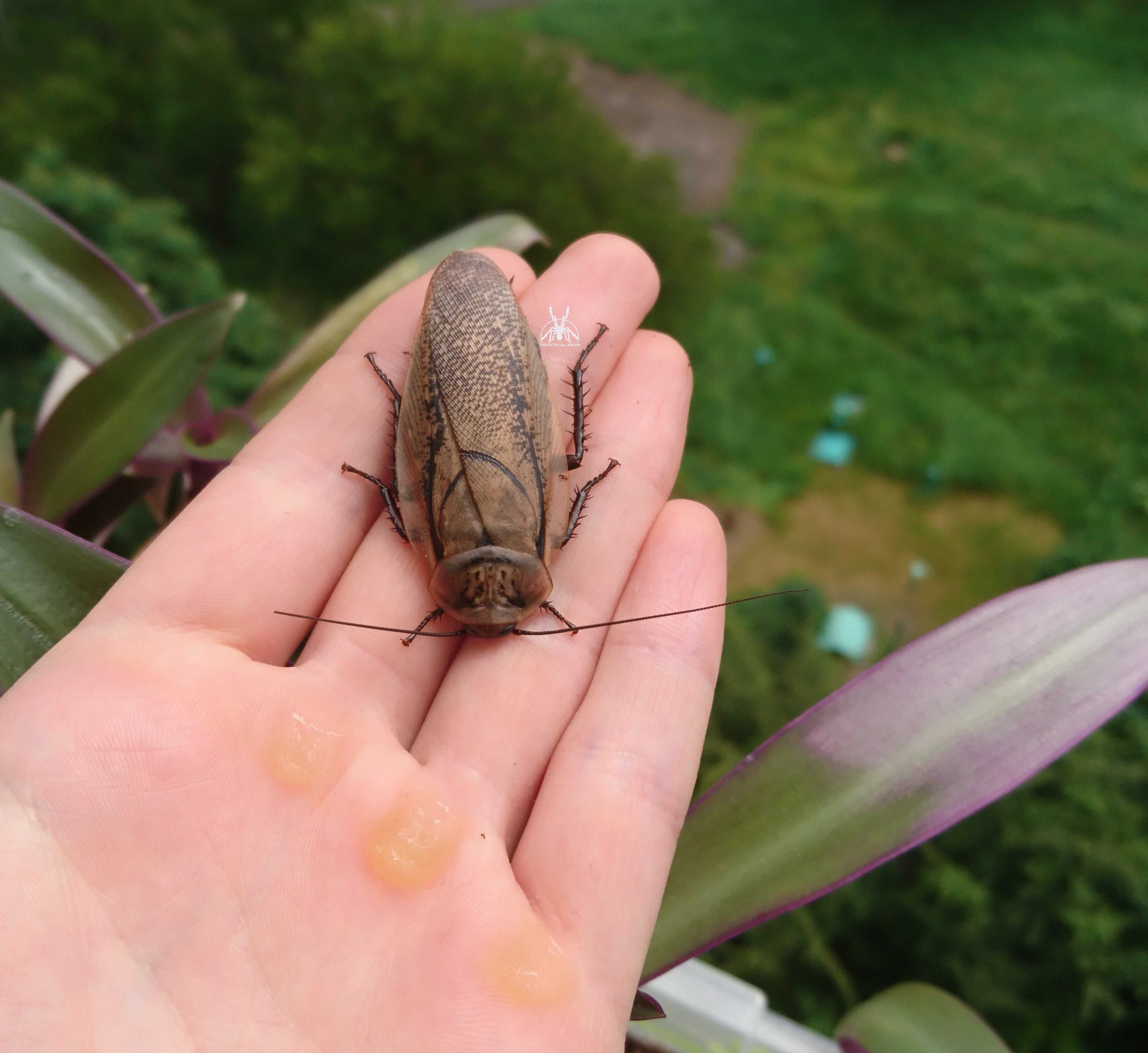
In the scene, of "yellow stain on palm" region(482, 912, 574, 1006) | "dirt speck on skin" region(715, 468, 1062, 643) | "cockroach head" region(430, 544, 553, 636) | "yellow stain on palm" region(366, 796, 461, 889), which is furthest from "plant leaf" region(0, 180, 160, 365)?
"dirt speck on skin" region(715, 468, 1062, 643)

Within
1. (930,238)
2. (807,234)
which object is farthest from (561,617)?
(930,238)

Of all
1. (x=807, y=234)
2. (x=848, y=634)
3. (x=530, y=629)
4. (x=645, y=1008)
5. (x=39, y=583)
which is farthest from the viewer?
(x=807, y=234)

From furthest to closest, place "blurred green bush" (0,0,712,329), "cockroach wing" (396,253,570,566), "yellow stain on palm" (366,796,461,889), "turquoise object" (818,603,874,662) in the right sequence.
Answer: "blurred green bush" (0,0,712,329), "turquoise object" (818,603,874,662), "cockroach wing" (396,253,570,566), "yellow stain on palm" (366,796,461,889)

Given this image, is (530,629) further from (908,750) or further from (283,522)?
(908,750)

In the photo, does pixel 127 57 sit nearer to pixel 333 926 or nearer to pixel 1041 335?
pixel 333 926

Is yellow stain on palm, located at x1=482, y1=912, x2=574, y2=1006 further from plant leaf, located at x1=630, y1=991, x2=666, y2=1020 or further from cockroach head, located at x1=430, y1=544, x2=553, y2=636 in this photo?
cockroach head, located at x1=430, y1=544, x2=553, y2=636

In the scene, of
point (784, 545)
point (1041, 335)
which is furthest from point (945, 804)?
point (1041, 335)

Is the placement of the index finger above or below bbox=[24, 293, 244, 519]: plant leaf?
below
